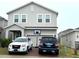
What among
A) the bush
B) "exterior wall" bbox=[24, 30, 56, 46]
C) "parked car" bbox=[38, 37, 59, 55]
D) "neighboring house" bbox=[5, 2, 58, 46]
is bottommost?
"parked car" bbox=[38, 37, 59, 55]

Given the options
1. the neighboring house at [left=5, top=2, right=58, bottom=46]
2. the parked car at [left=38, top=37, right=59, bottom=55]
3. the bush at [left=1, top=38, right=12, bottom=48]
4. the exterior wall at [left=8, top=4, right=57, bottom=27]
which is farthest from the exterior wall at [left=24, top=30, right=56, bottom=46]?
the parked car at [left=38, top=37, right=59, bottom=55]

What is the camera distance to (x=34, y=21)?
42844 millimetres

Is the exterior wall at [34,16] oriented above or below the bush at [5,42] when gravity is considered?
above

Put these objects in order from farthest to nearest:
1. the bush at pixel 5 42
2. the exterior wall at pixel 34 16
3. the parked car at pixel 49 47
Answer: the exterior wall at pixel 34 16 < the bush at pixel 5 42 < the parked car at pixel 49 47

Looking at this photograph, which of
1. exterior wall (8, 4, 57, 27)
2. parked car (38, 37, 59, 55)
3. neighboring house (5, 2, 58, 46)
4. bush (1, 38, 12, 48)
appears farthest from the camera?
exterior wall (8, 4, 57, 27)

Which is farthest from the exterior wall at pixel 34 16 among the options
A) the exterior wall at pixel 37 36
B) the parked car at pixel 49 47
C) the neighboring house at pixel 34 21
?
the parked car at pixel 49 47

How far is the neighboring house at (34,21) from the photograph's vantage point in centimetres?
4175

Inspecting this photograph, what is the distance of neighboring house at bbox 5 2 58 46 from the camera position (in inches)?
1644

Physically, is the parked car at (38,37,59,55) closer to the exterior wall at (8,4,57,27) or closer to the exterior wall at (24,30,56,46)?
the exterior wall at (24,30,56,46)

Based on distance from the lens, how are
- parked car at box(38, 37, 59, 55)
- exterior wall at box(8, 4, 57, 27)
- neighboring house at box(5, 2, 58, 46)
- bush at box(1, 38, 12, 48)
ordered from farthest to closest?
exterior wall at box(8, 4, 57, 27)
neighboring house at box(5, 2, 58, 46)
bush at box(1, 38, 12, 48)
parked car at box(38, 37, 59, 55)

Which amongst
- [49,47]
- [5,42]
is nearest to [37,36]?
[5,42]

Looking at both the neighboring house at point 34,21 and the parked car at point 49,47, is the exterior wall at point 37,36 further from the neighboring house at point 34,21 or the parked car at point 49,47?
the parked car at point 49,47

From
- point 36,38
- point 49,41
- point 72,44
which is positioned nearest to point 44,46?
point 49,41

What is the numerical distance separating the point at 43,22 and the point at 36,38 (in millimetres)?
2999
